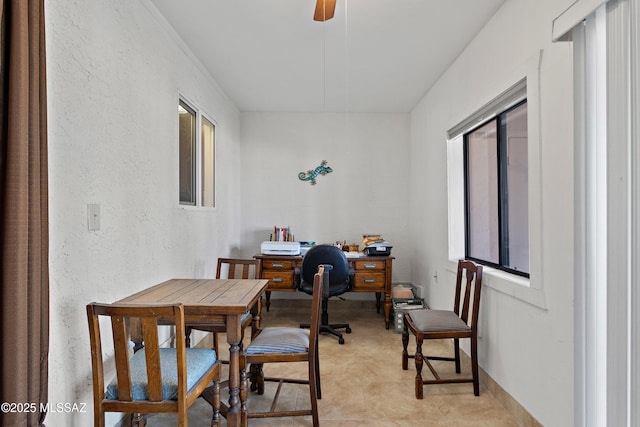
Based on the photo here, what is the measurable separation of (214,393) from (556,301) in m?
1.68

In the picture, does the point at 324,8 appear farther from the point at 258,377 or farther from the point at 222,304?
the point at 258,377

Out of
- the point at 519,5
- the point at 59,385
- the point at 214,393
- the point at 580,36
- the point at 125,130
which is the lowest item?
the point at 214,393

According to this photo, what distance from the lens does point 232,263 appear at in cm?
293

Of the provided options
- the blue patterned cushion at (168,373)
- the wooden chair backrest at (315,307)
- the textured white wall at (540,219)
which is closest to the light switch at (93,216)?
the blue patterned cushion at (168,373)

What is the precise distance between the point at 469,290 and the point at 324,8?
6.71 feet

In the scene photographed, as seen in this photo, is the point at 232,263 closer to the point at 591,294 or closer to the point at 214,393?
the point at 214,393

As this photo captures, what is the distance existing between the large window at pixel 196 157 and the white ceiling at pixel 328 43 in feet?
1.59

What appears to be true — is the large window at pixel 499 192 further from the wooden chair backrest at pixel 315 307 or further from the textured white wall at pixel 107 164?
the textured white wall at pixel 107 164

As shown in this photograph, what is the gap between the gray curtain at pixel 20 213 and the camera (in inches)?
46.1

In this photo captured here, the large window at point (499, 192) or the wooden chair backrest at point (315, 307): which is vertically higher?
the large window at point (499, 192)

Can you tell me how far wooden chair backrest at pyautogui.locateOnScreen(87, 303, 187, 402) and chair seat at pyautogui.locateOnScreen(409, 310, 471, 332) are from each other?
161 cm

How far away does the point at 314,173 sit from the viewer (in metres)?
4.79

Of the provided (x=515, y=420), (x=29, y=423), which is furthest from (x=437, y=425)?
(x=29, y=423)

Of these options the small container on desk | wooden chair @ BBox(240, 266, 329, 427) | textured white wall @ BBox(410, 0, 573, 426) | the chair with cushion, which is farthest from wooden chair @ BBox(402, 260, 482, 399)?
the chair with cushion
